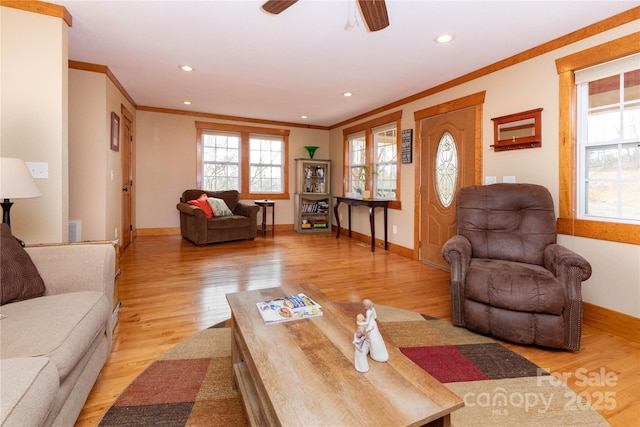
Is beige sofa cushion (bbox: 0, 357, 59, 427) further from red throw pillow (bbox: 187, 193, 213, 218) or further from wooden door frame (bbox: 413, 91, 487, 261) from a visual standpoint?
red throw pillow (bbox: 187, 193, 213, 218)

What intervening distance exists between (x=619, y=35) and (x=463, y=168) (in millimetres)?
1701

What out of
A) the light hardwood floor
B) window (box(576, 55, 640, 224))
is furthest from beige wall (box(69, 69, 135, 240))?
window (box(576, 55, 640, 224))

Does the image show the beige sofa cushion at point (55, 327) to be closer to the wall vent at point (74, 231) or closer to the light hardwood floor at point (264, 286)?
the light hardwood floor at point (264, 286)

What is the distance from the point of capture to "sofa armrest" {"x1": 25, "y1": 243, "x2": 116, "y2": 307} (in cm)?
174

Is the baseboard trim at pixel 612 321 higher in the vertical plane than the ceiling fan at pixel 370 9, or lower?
lower

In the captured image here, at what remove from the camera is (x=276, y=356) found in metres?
1.14

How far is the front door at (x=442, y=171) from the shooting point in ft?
12.4

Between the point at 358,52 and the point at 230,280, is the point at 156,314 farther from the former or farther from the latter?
the point at 358,52

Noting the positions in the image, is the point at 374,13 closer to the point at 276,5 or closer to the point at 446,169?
the point at 276,5

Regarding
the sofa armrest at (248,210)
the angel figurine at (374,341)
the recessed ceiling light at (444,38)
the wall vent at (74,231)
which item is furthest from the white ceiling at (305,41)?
the angel figurine at (374,341)

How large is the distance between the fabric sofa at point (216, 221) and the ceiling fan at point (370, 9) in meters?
3.75

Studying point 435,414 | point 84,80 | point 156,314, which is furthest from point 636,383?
point 84,80

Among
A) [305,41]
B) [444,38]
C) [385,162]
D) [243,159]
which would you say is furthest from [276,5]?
[243,159]

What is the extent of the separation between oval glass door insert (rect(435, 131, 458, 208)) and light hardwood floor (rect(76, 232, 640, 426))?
0.96m
